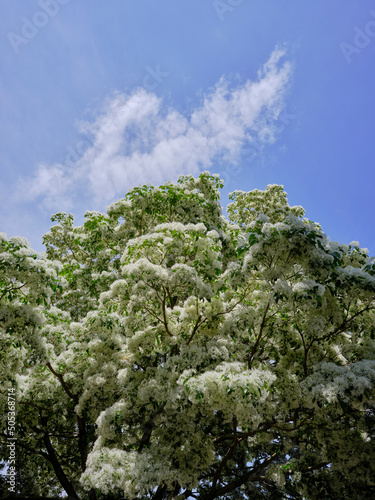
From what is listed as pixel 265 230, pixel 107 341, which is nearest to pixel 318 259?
pixel 265 230

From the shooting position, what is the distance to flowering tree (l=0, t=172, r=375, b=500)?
23.3 ft

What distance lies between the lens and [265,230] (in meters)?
7.89

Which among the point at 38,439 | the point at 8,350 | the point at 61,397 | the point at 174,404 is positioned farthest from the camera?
the point at 38,439

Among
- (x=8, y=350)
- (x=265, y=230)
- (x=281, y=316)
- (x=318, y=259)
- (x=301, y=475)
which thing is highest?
(x=265, y=230)

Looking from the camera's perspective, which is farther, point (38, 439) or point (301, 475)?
point (38, 439)

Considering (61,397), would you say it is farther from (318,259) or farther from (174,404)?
(318,259)

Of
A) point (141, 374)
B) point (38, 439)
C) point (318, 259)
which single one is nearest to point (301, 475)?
point (141, 374)

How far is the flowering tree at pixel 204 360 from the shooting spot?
7.09 metres

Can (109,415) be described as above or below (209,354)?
below

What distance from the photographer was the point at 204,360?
306 inches

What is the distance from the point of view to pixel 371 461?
25.5 feet

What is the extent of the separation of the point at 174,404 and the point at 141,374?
1.77 m

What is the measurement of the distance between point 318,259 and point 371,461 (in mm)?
4960

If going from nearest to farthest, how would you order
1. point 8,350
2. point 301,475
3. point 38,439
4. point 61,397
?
point 8,350
point 301,475
point 61,397
point 38,439
